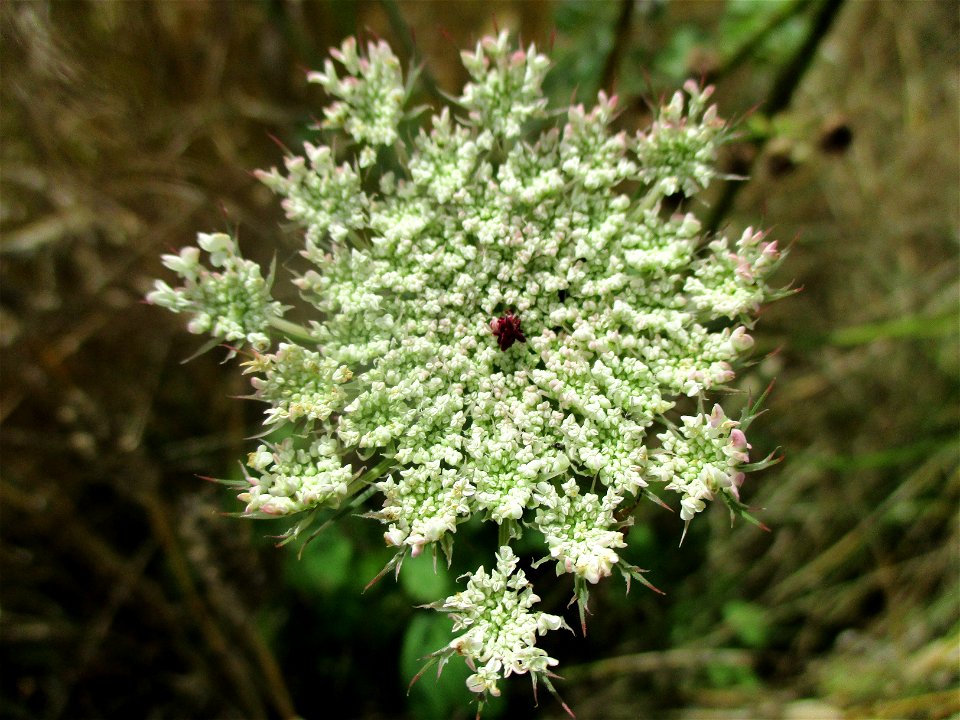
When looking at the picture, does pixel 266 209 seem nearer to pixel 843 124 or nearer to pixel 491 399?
pixel 491 399

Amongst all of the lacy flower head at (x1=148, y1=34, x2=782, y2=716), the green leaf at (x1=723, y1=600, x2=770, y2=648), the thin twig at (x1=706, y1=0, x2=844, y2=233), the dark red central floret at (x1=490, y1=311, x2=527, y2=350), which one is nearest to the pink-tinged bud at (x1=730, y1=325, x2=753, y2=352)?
the lacy flower head at (x1=148, y1=34, x2=782, y2=716)

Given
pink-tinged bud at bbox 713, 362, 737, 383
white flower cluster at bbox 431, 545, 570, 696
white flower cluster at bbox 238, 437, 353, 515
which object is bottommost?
white flower cluster at bbox 431, 545, 570, 696

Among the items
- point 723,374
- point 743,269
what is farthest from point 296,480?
point 743,269

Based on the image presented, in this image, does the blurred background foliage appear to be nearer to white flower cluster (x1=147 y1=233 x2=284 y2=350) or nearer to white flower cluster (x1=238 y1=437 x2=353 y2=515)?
white flower cluster (x1=238 y1=437 x2=353 y2=515)

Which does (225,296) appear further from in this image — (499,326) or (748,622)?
(748,622)

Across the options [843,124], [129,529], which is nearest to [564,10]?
[843,124]

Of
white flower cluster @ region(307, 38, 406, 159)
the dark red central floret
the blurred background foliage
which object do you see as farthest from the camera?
the blurred background foliage

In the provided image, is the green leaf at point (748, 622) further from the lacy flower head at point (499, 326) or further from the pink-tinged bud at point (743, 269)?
the pink-tinged bud at point (743, 269)
